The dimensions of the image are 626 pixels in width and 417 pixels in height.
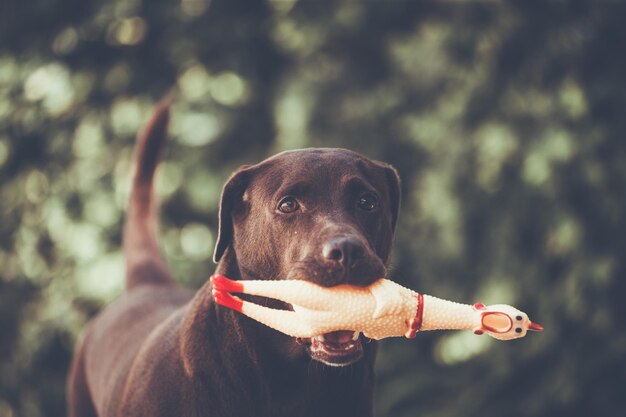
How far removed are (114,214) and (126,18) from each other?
161 centimetres

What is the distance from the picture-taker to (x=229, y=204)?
112 inches

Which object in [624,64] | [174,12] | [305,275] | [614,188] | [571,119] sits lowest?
[305,275]

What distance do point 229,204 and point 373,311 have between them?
82 cm

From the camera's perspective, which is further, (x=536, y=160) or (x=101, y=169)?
(x=101, y=169)

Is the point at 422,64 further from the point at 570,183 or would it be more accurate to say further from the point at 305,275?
the point at 305,275

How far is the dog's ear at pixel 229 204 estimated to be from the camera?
2.80 meters

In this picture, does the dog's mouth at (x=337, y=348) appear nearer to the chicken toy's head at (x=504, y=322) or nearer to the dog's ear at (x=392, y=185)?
the chicken toy's head at (x=504, y=322)

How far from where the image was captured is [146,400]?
2742 mm

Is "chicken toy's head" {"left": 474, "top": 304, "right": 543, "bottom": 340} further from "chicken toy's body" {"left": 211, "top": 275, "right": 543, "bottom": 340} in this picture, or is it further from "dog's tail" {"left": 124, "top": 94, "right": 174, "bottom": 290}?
"dog's tail" {"left": 124, "top": 94, "right": 174, "bottom": 290}

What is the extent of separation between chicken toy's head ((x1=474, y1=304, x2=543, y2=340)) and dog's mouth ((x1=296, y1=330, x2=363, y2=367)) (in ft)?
1.27

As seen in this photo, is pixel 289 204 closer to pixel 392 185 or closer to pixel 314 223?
pixel 314 223

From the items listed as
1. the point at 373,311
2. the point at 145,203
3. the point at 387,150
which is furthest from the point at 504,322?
the point at 387,150

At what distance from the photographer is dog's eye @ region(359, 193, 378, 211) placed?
8.74 feet

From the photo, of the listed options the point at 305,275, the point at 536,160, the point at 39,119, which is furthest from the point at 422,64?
the point at 305,275
